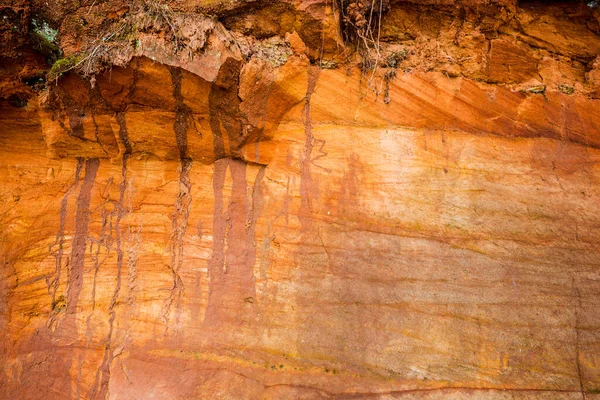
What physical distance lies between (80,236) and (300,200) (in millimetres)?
2021

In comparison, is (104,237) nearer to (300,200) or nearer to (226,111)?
(226,111)

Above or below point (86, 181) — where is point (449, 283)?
below

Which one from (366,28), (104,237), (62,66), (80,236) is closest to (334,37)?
A: (366,28)

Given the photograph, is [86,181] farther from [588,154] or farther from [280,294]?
[588,154]

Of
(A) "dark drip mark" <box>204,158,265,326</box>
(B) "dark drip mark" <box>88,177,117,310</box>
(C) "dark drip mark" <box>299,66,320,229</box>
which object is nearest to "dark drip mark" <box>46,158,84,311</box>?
(B) "dark drip mark" <box>88,177,117,310</box>

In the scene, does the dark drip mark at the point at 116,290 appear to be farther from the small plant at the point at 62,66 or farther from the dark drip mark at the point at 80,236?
the small plant at the point at 62,66

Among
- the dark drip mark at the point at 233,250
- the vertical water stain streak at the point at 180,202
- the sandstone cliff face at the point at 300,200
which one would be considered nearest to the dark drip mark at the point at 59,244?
the sandstone cliff face at the point at 300,200

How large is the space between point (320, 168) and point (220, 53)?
1.30 m

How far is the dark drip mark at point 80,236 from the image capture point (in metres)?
4.37

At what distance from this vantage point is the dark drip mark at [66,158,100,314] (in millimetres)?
4371

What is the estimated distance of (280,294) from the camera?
4.22 metres

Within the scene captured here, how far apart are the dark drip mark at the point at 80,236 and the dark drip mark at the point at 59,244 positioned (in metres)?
0.07

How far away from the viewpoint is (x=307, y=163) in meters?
4.42

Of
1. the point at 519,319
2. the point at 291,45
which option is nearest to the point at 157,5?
the point at 291,45
